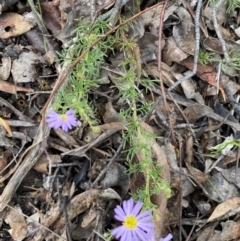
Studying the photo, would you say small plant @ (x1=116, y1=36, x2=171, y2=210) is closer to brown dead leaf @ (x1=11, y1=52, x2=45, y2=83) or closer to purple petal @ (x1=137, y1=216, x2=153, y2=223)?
purple petal @ (x1=137, y1=216, x2=153, y2=223)

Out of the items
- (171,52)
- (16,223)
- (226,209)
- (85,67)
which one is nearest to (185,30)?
(171,52)

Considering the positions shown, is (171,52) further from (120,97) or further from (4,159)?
(4,159)

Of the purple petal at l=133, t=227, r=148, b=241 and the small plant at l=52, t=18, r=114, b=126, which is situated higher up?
A: the small plant at l=52, t=18, r=114, b=126

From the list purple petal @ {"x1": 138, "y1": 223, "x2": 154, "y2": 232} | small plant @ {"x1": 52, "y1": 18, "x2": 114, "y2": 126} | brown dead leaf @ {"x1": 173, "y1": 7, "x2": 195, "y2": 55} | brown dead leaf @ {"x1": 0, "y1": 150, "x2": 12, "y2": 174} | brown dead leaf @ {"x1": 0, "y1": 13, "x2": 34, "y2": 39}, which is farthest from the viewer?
brown dead leaf @ {"x1": 173, "y1": 7, "x2": 195, "y2": 55}

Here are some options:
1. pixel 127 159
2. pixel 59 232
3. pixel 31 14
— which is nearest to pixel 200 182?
pixel 127 159

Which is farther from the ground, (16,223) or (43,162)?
(43,162)

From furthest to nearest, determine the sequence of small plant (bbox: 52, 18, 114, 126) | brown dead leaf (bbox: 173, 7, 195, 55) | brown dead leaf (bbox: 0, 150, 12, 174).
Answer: brown dead leaf (bbox: 173, 7, 195, 55) < brown dead leaf (bbox: 0, 150, 12, 174) < small plant (bbox: 52, 18, 114, 126)

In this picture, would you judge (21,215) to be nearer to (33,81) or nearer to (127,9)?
(33,81)

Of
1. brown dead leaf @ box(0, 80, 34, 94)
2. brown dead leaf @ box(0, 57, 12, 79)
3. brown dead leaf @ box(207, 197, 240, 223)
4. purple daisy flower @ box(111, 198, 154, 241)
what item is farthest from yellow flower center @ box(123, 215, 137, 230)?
brown dead leaf @ box(0, 57, 12, 79)
